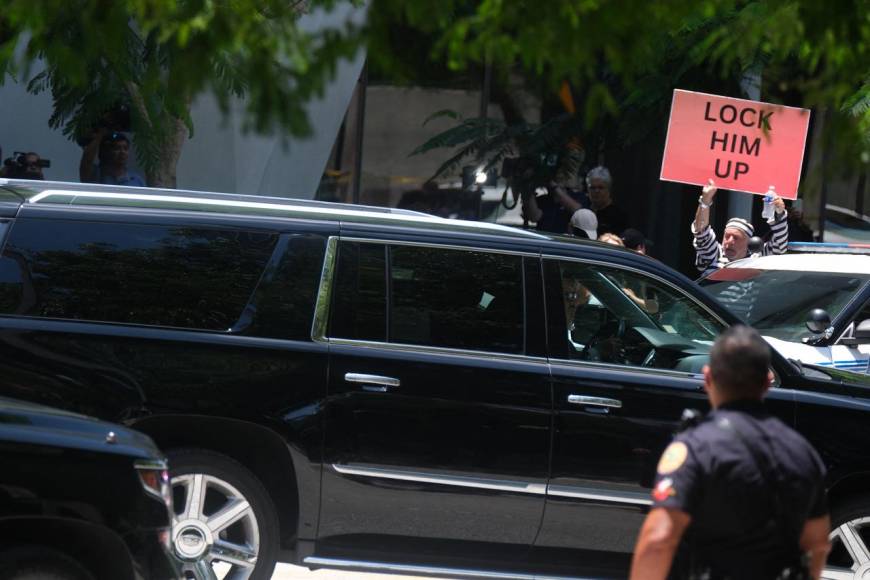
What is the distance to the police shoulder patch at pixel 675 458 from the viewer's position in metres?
3.73

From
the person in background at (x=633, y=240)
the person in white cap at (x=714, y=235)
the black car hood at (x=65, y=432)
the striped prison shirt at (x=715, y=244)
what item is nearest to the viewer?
the black car hood at (x=65, y=432)

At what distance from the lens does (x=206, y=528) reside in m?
5.96

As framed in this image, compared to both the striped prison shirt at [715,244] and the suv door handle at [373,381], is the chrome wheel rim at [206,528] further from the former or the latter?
the striped prison shirt at [715,244]

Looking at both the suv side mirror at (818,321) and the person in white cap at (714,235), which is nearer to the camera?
the suv side mirror at (818,321)

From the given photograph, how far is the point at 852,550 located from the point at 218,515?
2816 mm

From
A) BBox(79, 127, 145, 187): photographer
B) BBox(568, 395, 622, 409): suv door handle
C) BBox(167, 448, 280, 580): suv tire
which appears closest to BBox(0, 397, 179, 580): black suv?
BBox(167, 448, 280, 580): suv tire

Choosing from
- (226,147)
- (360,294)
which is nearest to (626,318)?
(360,294)

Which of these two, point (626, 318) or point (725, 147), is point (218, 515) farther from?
point (725, 147)

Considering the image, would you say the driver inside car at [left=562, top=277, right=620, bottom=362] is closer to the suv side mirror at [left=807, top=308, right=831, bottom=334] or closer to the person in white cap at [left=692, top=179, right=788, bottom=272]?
the suv side mirror at [left=807, top=308, right=831, bottom=334]

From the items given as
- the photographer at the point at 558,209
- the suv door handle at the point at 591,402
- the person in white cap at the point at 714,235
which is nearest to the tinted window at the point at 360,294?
the suv door handle at the point at 591,402

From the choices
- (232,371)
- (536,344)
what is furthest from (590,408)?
(232,371)

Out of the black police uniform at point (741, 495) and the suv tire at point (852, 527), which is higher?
the black police uniform at point (741, 495)

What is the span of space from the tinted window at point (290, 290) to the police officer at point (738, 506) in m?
2.66

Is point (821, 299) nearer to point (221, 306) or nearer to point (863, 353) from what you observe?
point (863, 353)
